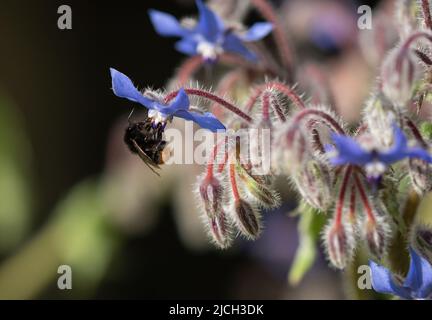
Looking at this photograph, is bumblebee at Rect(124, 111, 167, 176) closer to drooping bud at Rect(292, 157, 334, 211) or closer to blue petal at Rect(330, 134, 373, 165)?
drooping bud at Rect(292, 157, 334, 211)

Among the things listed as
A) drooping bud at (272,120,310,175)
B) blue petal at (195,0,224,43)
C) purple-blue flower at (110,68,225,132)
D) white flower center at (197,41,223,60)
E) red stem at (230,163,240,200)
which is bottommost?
drooping bud at (272,120,310,175)

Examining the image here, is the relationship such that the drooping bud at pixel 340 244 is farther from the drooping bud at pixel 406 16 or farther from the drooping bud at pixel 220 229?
the drooping bud at pixel 406 16

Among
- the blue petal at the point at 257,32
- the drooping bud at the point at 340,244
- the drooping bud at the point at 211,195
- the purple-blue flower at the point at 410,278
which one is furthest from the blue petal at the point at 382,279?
the blue petal at the point at 257,32

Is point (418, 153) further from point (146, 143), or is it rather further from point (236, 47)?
point (236, 47)

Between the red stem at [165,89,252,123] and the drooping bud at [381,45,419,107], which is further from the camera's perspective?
the red stem at [165,89,252,123]

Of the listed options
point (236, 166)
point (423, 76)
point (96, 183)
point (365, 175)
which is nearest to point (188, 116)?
point (236, 166)

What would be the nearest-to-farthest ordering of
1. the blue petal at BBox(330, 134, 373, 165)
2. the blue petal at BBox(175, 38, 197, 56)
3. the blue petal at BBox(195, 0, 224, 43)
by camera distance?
the blue petal at BBox(330, 134, 373, 165)
the blue petal at BBox(195, 0, 224, 43)
the blue petal at BBox(175, 38, 197, 56)

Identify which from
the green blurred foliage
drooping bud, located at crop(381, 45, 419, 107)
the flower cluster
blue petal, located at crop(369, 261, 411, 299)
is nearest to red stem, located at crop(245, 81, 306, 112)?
the flower cluster
